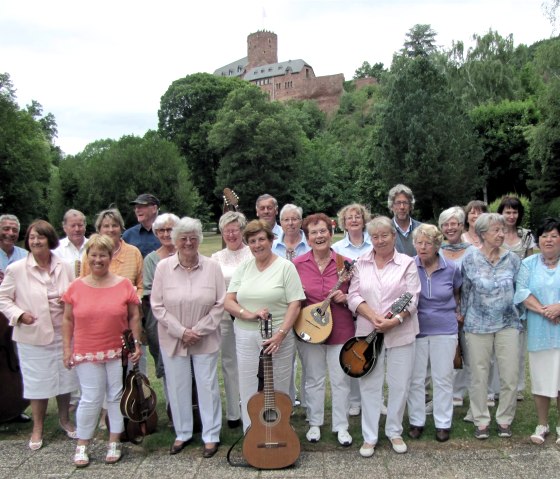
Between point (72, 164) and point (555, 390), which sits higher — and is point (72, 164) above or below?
above

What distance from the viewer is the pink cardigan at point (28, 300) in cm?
478

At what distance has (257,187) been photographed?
43.6 metres

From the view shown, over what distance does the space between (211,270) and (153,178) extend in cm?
3403

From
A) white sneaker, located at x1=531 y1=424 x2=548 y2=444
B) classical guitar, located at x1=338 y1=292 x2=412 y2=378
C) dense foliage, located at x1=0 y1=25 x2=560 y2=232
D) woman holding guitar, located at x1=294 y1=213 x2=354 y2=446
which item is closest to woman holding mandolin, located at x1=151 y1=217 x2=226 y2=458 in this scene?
woman holding guitar, located at x1=294 y1=213 x2=354 y2=446

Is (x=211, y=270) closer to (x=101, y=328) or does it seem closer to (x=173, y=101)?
(x=101, y=328)

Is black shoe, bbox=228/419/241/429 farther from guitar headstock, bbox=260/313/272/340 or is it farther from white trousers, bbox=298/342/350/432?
guitar headstock, bbox=260/313/272/340

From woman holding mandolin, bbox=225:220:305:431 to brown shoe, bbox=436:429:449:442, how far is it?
146cm

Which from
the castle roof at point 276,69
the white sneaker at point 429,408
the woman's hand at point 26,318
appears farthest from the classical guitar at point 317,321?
the castle roof at point 276,69

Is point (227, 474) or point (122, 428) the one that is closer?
point (227, 474)

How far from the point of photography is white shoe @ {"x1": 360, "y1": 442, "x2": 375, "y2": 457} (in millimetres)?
4434

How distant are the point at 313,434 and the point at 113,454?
5.80 feet

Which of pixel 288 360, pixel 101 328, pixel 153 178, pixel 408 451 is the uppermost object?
pixel 153 178

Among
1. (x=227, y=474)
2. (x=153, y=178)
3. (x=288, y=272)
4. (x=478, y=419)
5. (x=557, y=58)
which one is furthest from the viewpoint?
(x=153, y=178)

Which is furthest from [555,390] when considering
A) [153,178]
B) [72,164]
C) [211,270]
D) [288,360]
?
[72,164]
